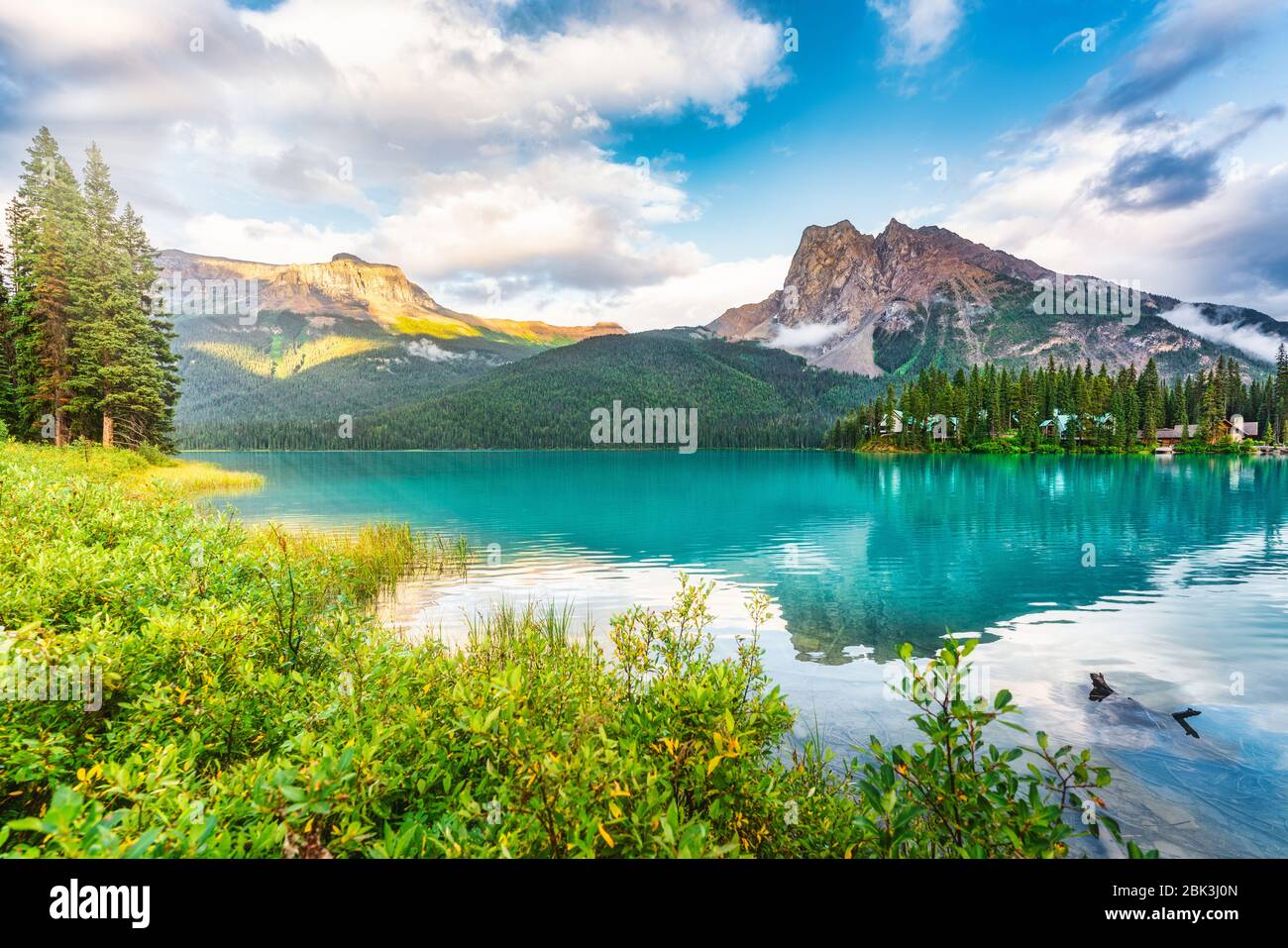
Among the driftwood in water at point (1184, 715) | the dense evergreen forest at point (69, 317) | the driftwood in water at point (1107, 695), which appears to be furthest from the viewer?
the dense evergreen forest at point (69, 317)

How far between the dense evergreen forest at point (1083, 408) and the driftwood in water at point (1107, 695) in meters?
148

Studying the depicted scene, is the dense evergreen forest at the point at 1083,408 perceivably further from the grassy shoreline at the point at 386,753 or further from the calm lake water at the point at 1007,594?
the grassy shoreline at the point at 386,753

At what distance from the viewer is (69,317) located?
46250 mm

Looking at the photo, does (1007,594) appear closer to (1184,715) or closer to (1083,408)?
(1184,715)

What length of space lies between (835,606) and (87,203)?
6864 centimetres

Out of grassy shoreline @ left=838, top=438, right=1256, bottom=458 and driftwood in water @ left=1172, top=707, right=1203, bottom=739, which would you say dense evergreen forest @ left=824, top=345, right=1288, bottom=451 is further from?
driftwood in water @ left=1172, top=707, right=1203, bottom=739

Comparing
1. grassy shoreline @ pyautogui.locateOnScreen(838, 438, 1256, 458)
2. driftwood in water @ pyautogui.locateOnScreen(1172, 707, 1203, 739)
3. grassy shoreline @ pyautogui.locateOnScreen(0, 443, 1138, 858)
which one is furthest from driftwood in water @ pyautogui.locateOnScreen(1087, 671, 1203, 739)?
grassy shoreline @ pyautogui.locateOnScreen(838, 438, 1256, 458)

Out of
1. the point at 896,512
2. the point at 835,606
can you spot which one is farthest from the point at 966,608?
the point at 896,512

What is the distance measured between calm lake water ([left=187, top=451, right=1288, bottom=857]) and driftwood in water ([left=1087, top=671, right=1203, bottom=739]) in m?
0.24

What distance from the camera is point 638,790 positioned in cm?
396

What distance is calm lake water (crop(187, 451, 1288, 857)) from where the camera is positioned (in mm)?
10688

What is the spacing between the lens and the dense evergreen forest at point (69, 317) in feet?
148

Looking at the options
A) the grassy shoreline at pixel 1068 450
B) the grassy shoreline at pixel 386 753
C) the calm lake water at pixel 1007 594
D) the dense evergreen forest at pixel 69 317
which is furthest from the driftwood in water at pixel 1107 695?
the grassy shoreline at pixel 1068 450
